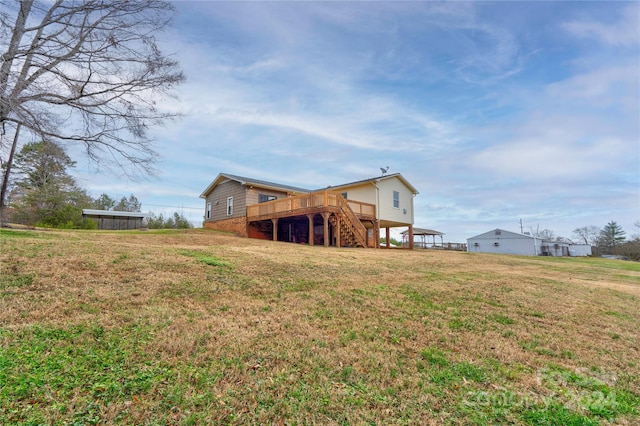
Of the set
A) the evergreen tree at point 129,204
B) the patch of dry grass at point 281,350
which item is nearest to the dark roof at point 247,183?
the patch of dry grass at point 281,350

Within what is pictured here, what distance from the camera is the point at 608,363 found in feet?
14.5

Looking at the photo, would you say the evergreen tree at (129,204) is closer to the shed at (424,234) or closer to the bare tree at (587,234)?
the shed at (424,234)

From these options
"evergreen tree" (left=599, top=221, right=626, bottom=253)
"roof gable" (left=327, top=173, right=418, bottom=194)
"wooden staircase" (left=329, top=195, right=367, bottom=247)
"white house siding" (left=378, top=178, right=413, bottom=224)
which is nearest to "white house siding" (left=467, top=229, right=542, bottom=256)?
"roof gable" (left=327, top=173, right=418, bottom=194)

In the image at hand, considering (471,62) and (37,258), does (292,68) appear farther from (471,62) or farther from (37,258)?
(37,258)

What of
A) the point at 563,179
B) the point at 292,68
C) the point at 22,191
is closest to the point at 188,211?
the point at 22,191

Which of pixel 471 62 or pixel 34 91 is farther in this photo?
pixel 471 62

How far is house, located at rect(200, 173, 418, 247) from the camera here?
58.0 ft

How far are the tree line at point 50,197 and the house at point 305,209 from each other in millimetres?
8981

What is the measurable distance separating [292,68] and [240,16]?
3.53m

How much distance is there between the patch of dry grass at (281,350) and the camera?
2807 millimetres

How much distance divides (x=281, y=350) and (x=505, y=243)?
4583 cm

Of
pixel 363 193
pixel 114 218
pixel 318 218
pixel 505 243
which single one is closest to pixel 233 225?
pixel 318 218

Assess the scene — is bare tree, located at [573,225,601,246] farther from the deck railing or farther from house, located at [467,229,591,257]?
the deck railing

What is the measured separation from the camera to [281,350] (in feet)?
12.8
